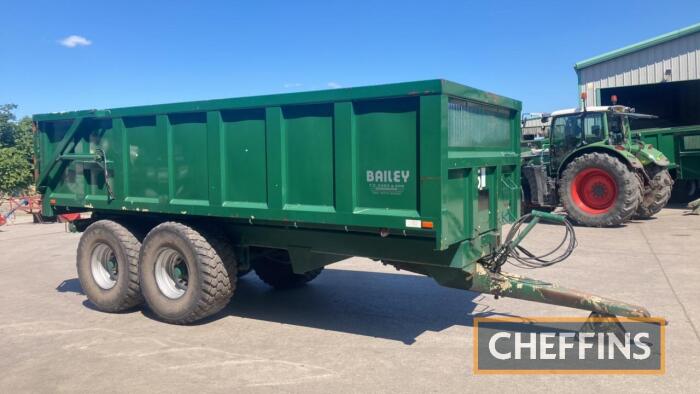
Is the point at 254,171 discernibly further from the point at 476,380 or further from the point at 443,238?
the point at 476,380

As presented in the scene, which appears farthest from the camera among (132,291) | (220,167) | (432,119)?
(132,291)

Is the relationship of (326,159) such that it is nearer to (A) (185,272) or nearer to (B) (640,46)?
(A) (185,272)

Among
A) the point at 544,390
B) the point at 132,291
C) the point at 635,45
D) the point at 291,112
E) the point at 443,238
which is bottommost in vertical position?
the point at 544,390

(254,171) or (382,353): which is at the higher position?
(254,171)

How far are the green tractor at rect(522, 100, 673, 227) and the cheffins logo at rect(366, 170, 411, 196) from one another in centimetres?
802

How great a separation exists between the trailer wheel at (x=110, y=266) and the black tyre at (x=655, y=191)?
10798 millimetres

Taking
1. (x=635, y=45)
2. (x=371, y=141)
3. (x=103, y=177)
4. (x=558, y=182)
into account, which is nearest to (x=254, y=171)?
(x=371, y=141)

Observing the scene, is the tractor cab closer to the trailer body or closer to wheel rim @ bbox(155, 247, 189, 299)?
the trailer body

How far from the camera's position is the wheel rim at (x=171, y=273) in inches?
252

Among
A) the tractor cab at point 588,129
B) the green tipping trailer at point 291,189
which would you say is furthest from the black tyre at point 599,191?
the green tipping trailer at point 291,189

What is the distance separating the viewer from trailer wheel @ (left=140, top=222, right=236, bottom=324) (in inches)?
237

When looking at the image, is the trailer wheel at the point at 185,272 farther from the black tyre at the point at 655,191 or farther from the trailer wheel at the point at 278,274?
the black tyre at the point at 655,191

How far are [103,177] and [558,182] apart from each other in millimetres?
9757

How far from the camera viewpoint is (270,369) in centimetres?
492
